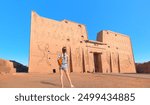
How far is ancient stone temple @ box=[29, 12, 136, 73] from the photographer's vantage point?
1927cm

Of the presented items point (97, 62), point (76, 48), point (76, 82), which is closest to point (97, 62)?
point (97, 62)

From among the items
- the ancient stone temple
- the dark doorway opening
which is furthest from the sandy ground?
the dark doorway opening

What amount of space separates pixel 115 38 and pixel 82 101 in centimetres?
2594

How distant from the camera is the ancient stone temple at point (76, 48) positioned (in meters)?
19.3

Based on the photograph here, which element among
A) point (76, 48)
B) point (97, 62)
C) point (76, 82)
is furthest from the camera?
point (97, 62)

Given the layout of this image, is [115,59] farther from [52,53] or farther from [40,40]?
[40,40]

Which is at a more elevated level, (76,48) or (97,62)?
(76,48)

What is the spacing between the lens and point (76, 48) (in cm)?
2300

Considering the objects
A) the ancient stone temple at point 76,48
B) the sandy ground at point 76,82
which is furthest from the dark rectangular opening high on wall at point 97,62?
the sandy ground at point 76,82

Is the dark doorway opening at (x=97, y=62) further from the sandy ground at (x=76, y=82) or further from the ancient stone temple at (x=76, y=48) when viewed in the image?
the sandy ground at (x=76, y=82)

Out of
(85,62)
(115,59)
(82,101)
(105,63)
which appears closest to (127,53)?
(115,59)

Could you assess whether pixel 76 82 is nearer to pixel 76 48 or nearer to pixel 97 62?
pixel 76 48

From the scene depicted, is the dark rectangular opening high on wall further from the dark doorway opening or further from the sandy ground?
the sandy ground

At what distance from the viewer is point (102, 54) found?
25625mm
